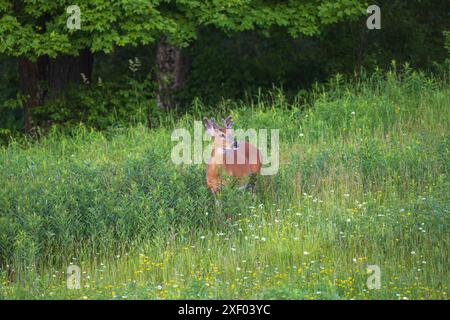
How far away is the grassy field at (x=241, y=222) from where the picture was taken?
26.8 feet

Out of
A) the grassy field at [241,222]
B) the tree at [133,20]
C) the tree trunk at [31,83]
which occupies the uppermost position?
the tree at [133,20]

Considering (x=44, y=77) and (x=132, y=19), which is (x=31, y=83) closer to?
(x=44, y=77)

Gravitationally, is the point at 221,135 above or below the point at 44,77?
below

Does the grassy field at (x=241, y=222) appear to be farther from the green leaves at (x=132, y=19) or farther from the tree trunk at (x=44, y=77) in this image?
the tree trunk at (x=44, y=77)

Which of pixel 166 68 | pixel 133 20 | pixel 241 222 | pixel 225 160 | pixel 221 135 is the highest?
A: pixel 133 20

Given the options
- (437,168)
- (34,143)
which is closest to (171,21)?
(34,143)

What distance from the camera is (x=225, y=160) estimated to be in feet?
34.4

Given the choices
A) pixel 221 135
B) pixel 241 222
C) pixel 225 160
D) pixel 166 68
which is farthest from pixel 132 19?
pixel 241 222

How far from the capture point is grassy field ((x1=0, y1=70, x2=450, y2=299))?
8.18m

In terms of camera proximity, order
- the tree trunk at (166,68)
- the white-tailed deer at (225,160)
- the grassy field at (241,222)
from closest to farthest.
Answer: the grassy field at (241,222) → the white-tailed deer at (225,160) → the tree trunk at (166,68)

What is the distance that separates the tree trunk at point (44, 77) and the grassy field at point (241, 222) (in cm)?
366

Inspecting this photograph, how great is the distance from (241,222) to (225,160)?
0.92 metres

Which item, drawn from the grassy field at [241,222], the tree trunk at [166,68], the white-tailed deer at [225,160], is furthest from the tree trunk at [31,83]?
the white-tailed deer at [225,160]

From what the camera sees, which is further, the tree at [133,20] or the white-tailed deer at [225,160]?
the tree at [133,20]
